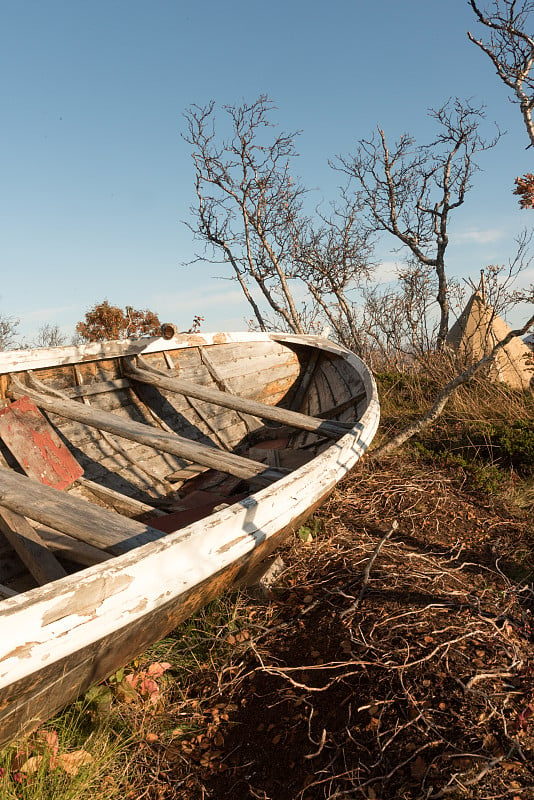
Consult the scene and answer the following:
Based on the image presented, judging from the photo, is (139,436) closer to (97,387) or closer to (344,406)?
(97,387)

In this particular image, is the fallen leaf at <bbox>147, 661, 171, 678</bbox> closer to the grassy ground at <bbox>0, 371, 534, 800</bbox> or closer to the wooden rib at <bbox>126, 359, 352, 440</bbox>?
the grassy ground at <bbox>0, 371, 534, 800</bbox>

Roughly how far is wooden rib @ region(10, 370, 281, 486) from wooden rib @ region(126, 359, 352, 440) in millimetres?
734

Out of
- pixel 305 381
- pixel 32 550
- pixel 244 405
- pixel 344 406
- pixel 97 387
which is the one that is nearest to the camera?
pixel 32 550

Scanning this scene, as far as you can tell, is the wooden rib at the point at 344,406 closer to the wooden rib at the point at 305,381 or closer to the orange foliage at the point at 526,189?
the wooden rib at the point at 305,381

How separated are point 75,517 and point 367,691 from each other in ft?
5.03

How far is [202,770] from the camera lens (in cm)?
233

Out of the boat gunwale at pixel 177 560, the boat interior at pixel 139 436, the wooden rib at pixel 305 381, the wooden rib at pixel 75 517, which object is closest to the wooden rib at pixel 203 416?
the boat interior at pixel 139 436

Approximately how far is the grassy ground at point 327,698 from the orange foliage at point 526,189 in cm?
348

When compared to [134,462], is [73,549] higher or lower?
lower

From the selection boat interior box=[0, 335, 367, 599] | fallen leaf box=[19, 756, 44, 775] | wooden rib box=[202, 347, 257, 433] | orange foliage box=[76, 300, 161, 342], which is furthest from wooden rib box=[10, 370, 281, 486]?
orange foliage box=[76, 300, 161, 342]

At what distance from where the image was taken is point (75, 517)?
2.23 m

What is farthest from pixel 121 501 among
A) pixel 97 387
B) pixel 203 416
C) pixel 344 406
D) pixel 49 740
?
pixel 344 406

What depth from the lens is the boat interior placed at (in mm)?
2529

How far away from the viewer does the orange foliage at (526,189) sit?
5.27 meters
